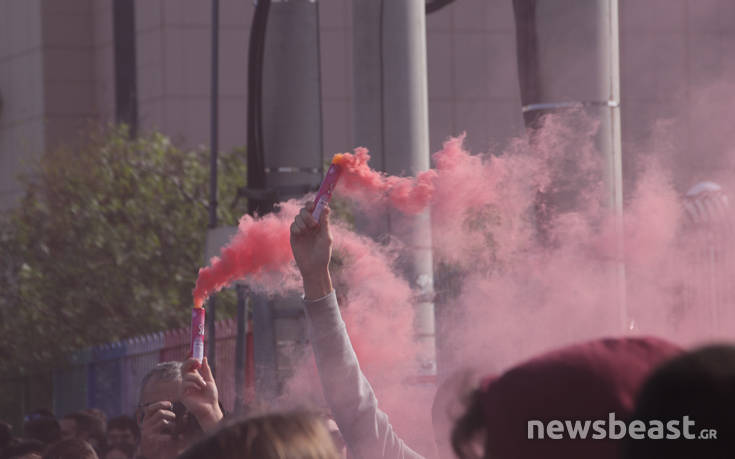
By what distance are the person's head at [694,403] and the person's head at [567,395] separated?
0.16m

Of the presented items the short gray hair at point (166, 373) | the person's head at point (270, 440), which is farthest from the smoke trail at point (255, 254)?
the person's head at point (270, 440)

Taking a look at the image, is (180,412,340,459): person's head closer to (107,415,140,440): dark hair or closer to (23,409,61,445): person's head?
(23,409,61,445): person's head

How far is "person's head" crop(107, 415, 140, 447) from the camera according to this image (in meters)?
11.7

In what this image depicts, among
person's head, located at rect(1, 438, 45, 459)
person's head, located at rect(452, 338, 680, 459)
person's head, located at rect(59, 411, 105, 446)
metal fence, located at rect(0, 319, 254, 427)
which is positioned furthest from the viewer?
metal fence, located at rect(0, 319, 254, 427)

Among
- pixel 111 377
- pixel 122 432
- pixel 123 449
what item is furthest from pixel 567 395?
pixel 111 377

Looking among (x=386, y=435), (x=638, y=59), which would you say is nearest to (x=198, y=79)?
(x=638, y=59)

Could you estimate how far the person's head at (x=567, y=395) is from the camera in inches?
75.1

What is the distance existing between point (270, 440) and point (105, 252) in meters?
22.3

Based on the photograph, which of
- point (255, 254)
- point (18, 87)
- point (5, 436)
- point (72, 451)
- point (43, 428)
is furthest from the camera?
point (18, 87)

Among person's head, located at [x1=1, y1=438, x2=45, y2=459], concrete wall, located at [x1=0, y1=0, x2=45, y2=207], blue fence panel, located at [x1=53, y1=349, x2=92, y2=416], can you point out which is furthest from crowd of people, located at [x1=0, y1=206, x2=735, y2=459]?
concrete wall, located at [x1=0, y1=0, x2=45, y2=207]

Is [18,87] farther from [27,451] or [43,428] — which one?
[27,451]

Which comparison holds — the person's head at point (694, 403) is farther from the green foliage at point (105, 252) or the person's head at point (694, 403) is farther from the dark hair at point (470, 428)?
the green foliage at point (105, 252)

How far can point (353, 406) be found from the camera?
3.73m

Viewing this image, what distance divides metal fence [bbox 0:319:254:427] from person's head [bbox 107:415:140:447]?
0.91 metres
